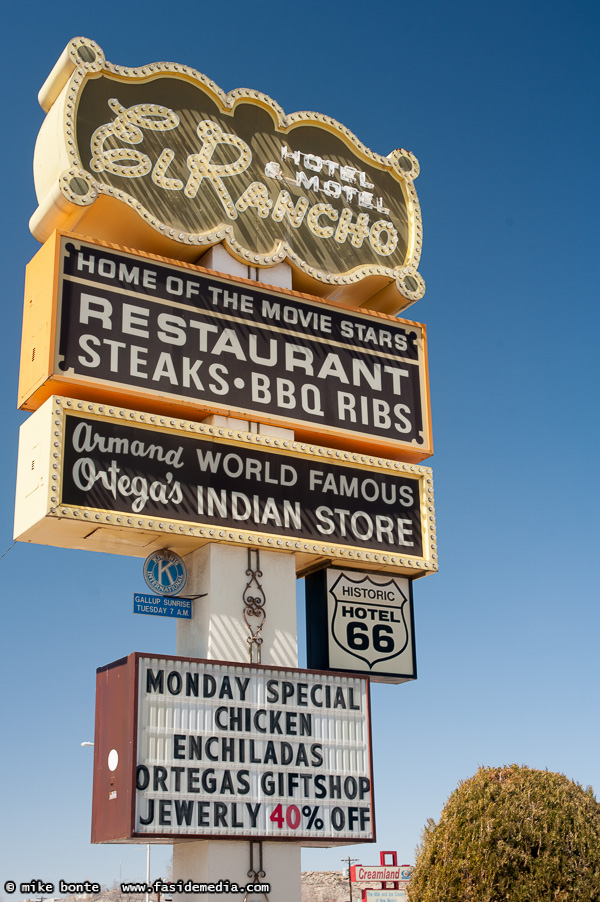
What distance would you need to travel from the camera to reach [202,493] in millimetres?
14648

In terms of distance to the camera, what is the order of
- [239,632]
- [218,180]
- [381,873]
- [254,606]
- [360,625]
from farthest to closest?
1. [381,873]
2. [218,180]
3. [360,625]
4. [254,606]
5. [239,632]

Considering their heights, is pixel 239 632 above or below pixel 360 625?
below

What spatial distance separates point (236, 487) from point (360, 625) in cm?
280

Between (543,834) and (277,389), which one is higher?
(277,389)

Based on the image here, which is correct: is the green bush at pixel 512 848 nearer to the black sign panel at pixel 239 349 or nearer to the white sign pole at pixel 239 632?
the white sign pole at pixel 239 632

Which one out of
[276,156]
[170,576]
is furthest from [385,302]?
[170,576]

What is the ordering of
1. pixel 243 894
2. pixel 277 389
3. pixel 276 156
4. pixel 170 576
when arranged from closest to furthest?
pixel 243 894 < pixel 170 576 < pixel 277 389 < pixel 276 156

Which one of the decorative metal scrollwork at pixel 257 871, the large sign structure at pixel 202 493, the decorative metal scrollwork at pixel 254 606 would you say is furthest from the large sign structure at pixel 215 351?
the decorative metal scrollwork at pixel 257 871

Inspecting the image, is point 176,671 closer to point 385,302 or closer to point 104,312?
point 104,312

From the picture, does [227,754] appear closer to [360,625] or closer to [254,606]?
[254,606]

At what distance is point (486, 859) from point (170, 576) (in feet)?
17.6

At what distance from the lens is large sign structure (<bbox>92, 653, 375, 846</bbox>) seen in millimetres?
12805

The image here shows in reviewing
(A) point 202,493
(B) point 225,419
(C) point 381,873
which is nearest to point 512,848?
(A) point 202,493

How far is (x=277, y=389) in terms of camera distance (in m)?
16.0
